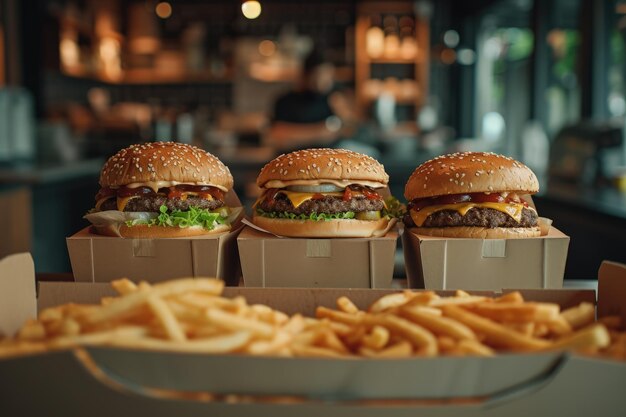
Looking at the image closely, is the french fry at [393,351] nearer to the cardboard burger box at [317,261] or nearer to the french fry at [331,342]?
the french fry at [331,342]

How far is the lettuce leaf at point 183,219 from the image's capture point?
195 centimetres

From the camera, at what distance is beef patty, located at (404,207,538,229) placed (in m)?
1.93

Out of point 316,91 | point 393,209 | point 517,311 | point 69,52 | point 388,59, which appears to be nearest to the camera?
point 517,311

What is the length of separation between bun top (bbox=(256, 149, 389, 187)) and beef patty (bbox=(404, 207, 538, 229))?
249 mm

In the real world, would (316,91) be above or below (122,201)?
above

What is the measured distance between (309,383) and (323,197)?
1188mm

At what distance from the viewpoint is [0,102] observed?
229 inches

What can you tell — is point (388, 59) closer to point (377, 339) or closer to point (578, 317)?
point (578, 317)

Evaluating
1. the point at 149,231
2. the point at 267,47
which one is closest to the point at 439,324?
the point at 149,231

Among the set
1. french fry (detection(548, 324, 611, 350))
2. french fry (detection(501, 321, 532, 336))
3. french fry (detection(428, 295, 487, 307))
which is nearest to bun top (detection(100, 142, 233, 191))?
french fry (detection(428, 295, 487, 307))

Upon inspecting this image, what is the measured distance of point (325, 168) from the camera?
2.04m

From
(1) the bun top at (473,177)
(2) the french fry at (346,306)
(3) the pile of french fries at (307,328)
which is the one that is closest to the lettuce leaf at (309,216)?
(1) the bun top at (473,177)

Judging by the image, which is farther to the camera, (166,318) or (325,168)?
(325,168)

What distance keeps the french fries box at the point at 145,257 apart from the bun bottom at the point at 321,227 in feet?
0.74
